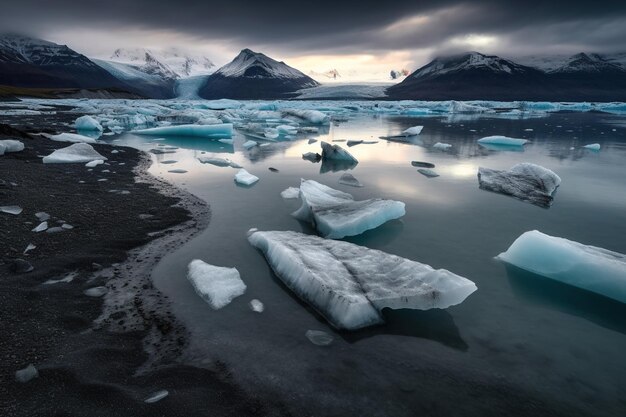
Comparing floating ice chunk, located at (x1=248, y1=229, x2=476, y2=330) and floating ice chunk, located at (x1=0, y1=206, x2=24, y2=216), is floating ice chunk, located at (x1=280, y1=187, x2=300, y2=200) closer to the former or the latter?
floating ice chunk, located at (x1=248, y1=229, x2=476, y2=330)

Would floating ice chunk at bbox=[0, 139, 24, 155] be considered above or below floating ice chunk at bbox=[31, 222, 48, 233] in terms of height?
above

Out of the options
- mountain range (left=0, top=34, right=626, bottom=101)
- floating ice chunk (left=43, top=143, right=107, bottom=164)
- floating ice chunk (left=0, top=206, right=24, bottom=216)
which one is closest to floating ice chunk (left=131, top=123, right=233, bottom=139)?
floating ice chunk (left=43, top=143, right=107, bottom=164)

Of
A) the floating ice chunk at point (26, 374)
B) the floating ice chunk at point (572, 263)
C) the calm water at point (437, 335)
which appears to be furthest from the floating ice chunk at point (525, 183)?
the floating ice chunk at point (26, 374)

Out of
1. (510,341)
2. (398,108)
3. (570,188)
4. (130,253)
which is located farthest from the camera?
(398,108)

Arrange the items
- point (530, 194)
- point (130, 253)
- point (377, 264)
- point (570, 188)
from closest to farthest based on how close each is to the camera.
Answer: point (377, 264)
point (130, 253)
point (530, 194)
point (570, 188)

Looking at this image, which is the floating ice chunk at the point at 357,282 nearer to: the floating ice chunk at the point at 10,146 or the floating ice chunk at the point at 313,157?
the floating ice chunk at the point at 313,157

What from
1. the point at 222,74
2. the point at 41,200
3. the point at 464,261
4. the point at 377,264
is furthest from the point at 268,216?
the point at 222,74

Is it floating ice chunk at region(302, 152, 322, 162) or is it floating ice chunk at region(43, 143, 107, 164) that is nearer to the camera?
floating ice chunk at region(43, 143, 107, 164)

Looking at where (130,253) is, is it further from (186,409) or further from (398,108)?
(398,108)
